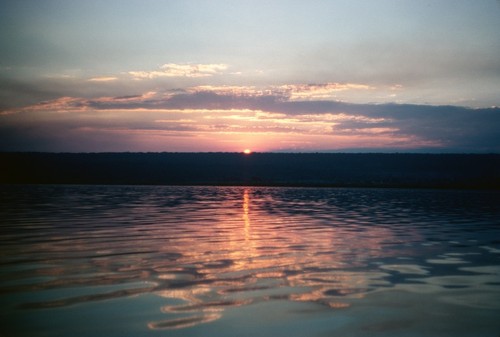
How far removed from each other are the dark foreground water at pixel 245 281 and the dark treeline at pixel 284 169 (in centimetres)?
5800

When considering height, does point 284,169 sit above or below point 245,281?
below

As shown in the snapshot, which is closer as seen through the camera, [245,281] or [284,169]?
[245,281]

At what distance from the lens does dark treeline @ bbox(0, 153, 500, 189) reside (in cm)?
7606

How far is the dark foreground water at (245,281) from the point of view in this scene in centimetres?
566

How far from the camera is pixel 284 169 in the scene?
9725cm

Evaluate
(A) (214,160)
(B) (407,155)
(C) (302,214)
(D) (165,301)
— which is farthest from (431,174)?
(D) (165,301)

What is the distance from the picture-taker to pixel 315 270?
28.2ft

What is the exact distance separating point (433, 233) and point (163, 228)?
877cm

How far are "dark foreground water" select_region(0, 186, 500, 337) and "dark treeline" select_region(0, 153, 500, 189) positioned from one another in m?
58.0

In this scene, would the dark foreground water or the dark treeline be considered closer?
the dark foreground water

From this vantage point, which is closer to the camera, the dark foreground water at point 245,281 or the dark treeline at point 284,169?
the dark foreground water at point 245,281

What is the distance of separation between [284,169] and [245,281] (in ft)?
295

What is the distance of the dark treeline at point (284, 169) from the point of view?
76.1 metres

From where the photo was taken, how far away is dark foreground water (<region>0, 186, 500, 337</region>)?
18.6 ft
